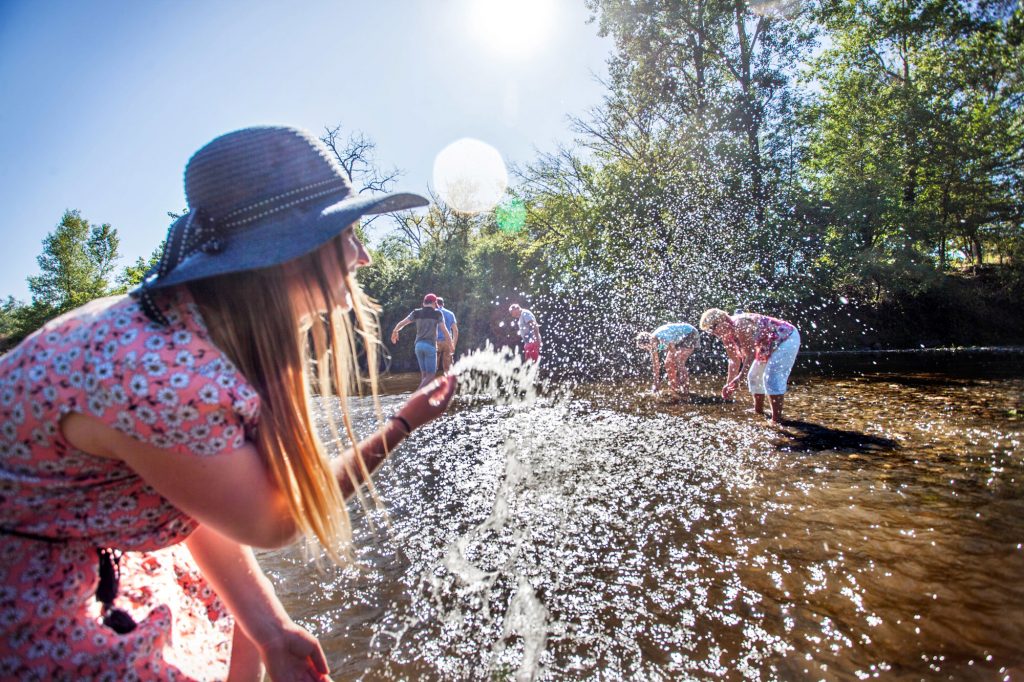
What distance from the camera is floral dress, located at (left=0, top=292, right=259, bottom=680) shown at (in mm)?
1046

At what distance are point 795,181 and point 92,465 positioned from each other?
95.0 feet

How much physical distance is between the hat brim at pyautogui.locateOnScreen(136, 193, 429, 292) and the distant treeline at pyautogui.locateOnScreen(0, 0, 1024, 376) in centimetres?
1972

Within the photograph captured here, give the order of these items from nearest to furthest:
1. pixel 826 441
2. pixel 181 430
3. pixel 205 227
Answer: pixel 181 430 → pixel 205 227 → pixel 826 441

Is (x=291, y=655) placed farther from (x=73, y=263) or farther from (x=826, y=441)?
(x=73, y=263)

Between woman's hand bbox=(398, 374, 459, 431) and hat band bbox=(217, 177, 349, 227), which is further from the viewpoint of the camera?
woman's hand bbox=(398, 374, 459, 431)

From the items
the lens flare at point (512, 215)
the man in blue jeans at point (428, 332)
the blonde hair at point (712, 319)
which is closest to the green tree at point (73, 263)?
the lens flare at point (512, 215)

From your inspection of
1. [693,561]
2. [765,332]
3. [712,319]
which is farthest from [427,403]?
[712,319]

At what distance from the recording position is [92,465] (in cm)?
114

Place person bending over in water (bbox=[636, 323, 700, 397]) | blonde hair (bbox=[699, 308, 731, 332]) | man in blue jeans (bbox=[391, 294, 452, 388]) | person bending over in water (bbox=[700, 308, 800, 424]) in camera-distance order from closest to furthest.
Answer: person bending over in water (bbox=[700, 308, 800, 424])
blonde hair (bbox=[699, 308, 731, 332])
person bending over in water (bbox=[636, 323, 700, 397])
man in blue jeans (bbox=[391, 294, 452, 388])

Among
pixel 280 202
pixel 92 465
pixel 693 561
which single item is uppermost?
pixel 280 202

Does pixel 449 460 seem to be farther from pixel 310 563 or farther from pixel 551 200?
pixel 551 200

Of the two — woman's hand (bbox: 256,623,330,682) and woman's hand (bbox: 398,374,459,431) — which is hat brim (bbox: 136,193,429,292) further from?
woman's hand (bbox: 256,623,330,682)

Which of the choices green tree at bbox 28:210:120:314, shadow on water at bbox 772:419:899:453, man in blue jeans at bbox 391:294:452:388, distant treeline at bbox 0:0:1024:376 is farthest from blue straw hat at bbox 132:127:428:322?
green tree at bbox 28:210:120:314

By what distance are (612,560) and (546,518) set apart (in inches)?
42.4
